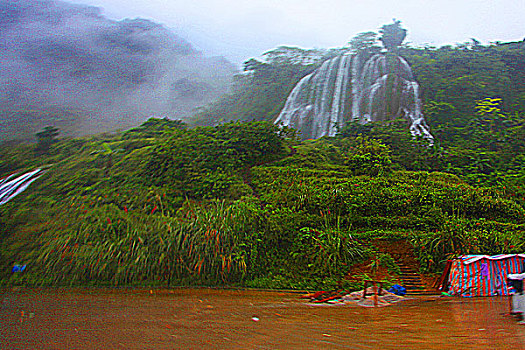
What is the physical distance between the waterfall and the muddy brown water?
11.6m

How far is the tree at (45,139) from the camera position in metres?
10.6

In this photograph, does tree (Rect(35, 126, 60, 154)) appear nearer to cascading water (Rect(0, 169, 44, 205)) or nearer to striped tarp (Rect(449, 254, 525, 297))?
cascading water (Rect(0, 169, 44, 205))

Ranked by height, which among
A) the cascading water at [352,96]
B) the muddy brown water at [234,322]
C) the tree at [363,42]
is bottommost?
the muddy brown water at [234,322]

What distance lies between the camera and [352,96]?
17.5 meters

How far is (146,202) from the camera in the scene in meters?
7.29

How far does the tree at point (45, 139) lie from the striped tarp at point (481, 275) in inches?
451

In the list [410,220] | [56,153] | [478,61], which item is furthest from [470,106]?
[56,153]

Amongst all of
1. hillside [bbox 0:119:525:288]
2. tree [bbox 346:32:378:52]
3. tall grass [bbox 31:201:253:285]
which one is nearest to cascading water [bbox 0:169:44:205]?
hillside [bbox 0:119:525:288]

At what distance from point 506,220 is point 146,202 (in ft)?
25.6

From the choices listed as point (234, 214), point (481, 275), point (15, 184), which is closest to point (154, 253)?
point (234, 214)

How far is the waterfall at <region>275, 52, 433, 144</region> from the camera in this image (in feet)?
52.3

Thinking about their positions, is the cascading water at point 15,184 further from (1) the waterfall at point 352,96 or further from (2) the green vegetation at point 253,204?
(1) the waterfall at point 352,96

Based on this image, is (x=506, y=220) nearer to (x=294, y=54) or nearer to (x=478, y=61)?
(x=478, y=61)

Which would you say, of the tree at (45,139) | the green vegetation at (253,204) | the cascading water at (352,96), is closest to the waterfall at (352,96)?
the cascading water at (352,96)
